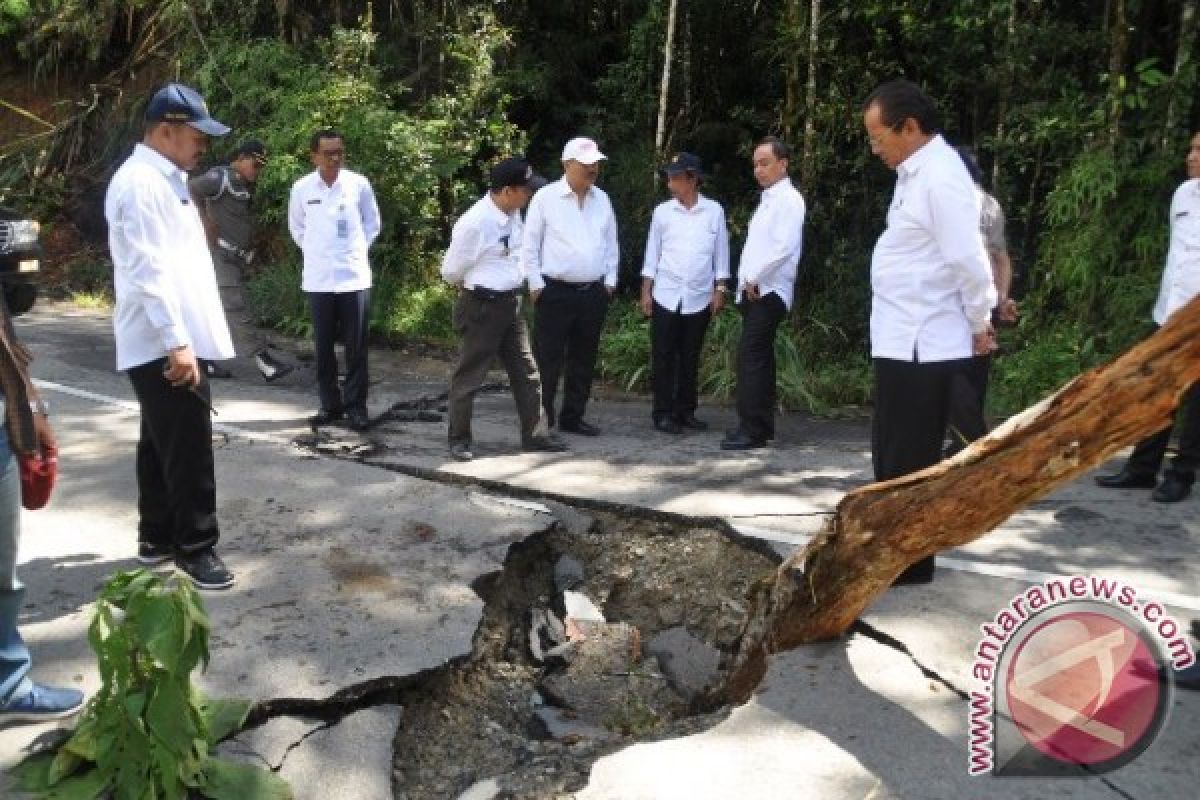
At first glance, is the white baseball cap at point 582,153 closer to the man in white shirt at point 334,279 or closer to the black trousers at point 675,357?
the black trousers at point 675,357

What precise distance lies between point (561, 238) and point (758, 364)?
150cm

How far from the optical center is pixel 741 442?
7.08m

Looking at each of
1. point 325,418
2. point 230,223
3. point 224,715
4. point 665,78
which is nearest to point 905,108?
point 224,715

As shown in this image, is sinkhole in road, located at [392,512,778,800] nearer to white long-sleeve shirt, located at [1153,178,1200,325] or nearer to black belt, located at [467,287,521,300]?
black belt, located at [467,287,521,300]

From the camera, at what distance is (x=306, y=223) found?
744cm

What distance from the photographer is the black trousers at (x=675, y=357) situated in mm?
7672

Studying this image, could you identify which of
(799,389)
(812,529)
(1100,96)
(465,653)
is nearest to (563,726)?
(465,653)

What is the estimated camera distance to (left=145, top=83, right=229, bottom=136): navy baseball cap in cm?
430

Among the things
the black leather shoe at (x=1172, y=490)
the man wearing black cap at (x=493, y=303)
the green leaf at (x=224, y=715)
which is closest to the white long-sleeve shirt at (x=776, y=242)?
the man wearing black cap at (x=493, y=303)

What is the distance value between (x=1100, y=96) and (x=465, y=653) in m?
7.65

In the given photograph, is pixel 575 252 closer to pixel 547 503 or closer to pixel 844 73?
pixel 547 503

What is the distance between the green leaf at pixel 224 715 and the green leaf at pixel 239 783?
0.15 metres

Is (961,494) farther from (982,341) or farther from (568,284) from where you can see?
(568,284)

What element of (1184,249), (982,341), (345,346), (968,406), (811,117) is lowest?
(968,406)
